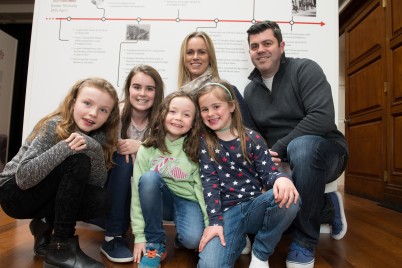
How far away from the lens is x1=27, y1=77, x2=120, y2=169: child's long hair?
1.13 meters

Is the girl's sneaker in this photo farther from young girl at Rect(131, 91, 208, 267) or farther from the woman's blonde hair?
the woman's blonde hair

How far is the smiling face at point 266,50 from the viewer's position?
4.91 ft

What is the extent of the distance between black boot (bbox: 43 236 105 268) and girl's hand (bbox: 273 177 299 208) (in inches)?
25.3

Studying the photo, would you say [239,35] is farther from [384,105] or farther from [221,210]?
[384,105]

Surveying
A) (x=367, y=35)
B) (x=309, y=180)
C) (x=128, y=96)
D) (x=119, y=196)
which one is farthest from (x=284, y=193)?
(x=367, y=35)

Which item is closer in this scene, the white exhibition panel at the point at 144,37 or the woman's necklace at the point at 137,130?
the woman's necklace at the point at 137,130

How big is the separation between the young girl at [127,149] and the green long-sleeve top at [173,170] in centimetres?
8

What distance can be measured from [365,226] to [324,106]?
39.2 inches

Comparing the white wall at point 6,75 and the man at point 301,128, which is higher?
Answer: the white wall at point 6,75

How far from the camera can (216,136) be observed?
1.23 meters

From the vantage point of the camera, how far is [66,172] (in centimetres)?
106

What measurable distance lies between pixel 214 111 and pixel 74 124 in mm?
545

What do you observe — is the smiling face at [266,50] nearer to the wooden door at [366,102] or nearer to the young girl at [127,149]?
the young girl at [127,149]

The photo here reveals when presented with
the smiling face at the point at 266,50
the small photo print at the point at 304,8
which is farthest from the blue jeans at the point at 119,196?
the small photo print at the point at 304,8
